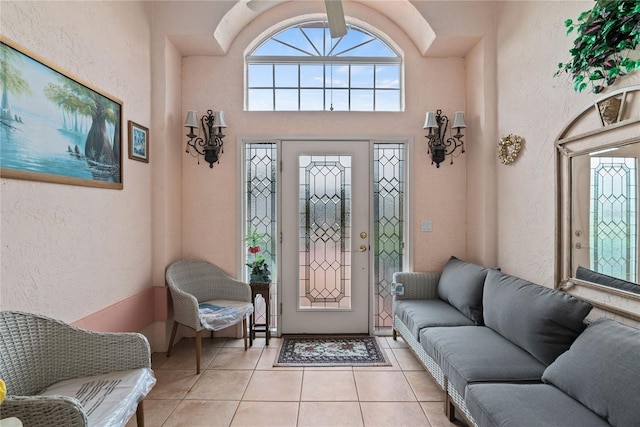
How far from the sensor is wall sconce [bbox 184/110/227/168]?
3.32 meters

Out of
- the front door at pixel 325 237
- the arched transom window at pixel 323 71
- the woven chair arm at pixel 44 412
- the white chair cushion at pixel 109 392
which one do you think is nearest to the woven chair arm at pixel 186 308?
the white chair cushion at pixel 109 392

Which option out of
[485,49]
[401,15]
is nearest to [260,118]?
[401,15]

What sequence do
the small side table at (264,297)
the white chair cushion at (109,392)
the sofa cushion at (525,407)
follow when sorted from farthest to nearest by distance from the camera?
the small side table at (264,297), the white chair cushion at (109,392), the sofa cushion at (525,407)

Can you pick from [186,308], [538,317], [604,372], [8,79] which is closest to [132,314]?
[186,308]

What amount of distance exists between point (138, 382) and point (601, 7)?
10.3 feet

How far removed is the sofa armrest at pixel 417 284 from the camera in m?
3.32

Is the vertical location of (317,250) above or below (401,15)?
below

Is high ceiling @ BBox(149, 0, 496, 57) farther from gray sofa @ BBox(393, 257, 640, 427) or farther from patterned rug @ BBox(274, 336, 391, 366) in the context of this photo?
patterned rug @ BBox(274, 336, 391, 366)

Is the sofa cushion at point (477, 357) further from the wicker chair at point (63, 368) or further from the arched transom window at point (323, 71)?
the arched transom window at point (323, 71)

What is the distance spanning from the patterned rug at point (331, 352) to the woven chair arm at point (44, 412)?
1798 millimetres

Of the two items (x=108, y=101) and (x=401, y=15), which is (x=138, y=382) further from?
(x=401, y=15)

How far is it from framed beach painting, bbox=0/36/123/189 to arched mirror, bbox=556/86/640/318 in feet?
10.3

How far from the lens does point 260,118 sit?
350cm

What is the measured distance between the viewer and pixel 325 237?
3.56 m
